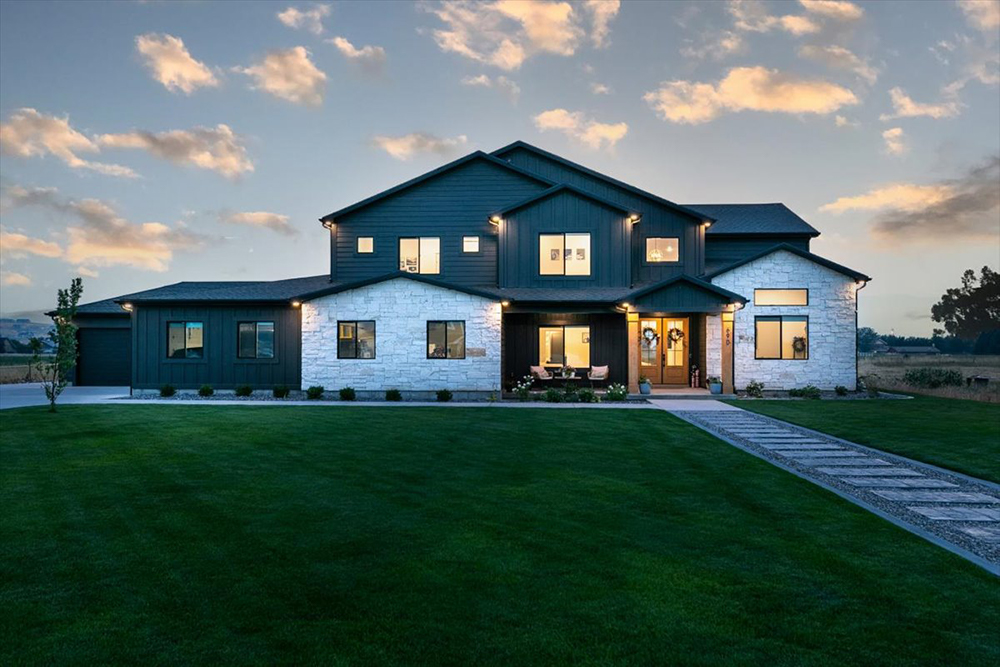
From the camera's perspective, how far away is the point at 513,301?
2097 cm

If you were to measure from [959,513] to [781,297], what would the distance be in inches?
651

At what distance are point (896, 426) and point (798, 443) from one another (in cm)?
432

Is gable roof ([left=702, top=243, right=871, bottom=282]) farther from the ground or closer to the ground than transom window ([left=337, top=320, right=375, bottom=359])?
farther from the ground

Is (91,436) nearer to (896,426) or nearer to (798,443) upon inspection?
(798,443)

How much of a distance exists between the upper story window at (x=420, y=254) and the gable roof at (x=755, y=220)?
13.0 meters

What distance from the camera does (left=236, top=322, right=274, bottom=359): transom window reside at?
882 inches

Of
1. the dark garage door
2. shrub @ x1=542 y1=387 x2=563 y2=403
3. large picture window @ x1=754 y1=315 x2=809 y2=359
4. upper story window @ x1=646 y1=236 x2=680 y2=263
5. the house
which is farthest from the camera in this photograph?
the dark garage door

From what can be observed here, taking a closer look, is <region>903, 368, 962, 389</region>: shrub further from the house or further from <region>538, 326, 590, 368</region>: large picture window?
<region>538, 326, 590, 368</region>: large picture window

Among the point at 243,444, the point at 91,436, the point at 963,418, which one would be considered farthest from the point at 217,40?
the point at 963,418

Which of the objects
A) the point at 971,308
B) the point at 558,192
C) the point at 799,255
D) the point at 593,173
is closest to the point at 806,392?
the point at 799,255

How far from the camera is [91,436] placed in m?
11.9

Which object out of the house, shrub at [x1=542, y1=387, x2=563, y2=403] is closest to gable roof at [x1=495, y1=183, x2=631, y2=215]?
the house

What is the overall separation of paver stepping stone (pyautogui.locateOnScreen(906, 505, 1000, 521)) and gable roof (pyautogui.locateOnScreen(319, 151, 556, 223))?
1993cm

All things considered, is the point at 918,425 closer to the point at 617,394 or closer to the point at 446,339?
the point at 617,394
